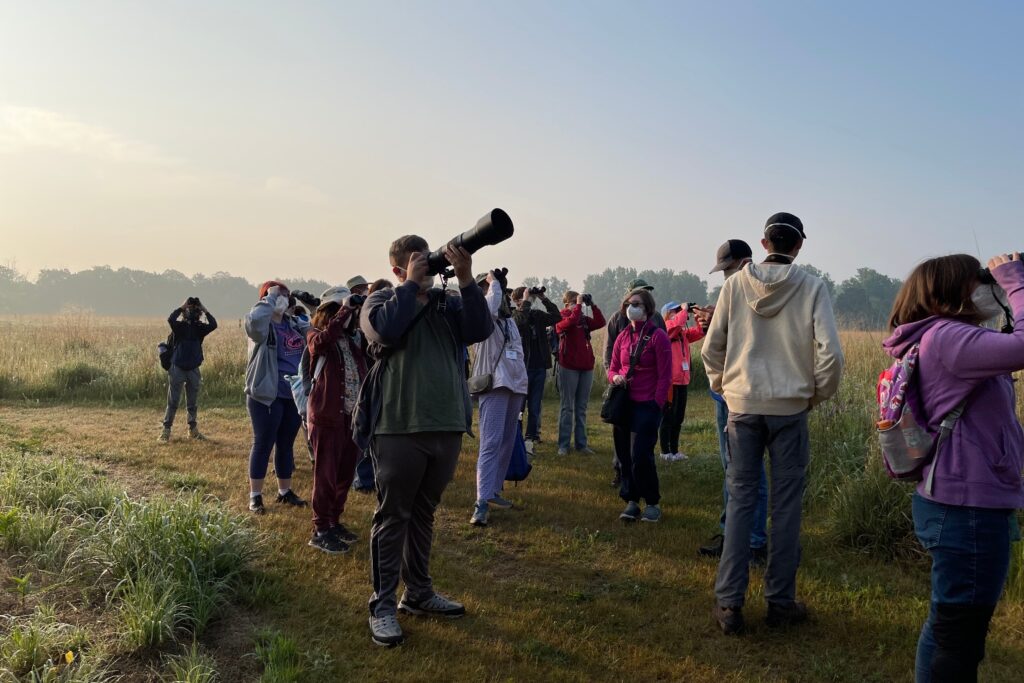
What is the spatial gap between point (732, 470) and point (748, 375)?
0.54m

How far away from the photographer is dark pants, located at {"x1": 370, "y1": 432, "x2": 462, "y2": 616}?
3.47 metres

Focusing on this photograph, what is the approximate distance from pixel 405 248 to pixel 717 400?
272 centimetres

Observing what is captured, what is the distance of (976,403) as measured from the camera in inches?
96.9

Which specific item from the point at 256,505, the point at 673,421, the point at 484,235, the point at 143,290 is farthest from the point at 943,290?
the point at 143,290

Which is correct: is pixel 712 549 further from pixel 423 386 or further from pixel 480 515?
pixel 423 386

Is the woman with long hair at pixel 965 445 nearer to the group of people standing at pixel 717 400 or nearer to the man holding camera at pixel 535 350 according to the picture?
the group of people standing at pixel 717 400

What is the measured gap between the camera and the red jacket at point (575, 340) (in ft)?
28.5

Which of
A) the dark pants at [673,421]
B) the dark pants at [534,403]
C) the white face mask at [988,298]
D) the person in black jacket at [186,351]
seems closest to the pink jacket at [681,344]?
the dark pants at [673,421]

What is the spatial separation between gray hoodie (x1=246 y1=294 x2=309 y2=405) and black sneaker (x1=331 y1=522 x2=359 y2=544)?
4.55ft

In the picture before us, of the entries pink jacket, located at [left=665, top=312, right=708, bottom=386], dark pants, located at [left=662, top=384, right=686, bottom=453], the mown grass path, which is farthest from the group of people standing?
dark pants, located at [left=662, top=384, right=686, bottom=453]

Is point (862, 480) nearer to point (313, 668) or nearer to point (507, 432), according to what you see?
point (507, 432)

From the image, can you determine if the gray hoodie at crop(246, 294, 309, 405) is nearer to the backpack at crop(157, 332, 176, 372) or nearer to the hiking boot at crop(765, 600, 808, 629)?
the backpack at crop(157, 332, 176, 372)

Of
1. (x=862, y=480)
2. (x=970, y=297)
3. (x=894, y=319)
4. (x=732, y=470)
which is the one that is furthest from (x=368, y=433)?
(x=862, y=480)

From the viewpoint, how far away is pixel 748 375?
369 centimetres
